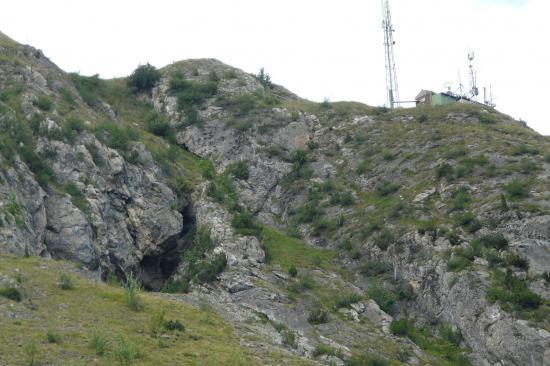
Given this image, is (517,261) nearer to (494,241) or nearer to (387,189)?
(494,241)

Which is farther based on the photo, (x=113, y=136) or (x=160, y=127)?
(x=160, y=127)

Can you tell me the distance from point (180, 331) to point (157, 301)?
11.3 feet

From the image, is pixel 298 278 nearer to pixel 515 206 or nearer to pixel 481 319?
pixel 481 319

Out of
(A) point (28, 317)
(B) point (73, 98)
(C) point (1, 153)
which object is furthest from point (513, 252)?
(B) point (73, 98)

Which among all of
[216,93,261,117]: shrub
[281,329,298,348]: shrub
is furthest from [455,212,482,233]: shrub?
[216,93,261,117]: shrub

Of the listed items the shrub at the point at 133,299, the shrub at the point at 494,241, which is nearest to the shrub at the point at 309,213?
the shrub at the point at 494,241

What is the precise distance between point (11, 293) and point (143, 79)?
38.4m

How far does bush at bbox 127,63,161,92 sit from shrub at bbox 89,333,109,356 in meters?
41.3

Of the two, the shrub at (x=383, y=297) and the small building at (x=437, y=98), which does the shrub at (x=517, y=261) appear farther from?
the small building at (x=437, y=98)

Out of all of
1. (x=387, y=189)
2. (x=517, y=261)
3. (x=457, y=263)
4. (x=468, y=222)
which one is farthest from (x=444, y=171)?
(x=517, y=261)

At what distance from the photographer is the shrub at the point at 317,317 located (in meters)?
35.2

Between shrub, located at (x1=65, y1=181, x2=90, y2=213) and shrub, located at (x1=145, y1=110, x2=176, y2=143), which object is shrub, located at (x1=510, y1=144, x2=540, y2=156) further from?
shrub, located at (x1=65, y1=181, x2=90, y2=213)

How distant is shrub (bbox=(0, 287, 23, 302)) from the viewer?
25781mm

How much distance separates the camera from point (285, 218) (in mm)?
48938
